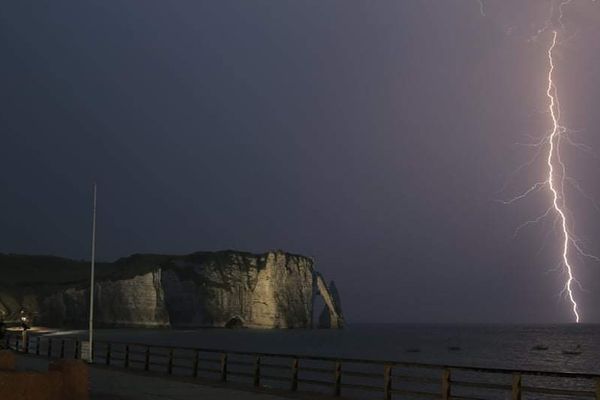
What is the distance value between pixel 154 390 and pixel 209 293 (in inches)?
5869

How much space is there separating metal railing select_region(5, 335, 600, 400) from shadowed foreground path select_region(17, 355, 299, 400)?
119 centimetres

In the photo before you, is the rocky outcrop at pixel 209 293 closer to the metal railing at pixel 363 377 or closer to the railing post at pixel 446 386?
the metal railing at pixel 363 377

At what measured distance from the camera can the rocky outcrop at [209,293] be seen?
153 m

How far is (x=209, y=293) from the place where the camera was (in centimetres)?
16512

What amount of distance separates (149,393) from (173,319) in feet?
504

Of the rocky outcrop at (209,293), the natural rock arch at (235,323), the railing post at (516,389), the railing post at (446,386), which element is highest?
the railing post at (516,389)

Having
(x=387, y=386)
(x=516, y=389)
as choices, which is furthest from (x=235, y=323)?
(x=516, y=389)

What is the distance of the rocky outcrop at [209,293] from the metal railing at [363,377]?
9099cm

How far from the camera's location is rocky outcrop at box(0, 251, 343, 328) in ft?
502

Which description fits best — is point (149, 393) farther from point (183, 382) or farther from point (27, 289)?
point (27, 289)

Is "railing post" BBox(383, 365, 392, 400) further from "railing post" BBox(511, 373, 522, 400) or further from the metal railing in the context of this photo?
"railing post" BBox(511, 373, 522, 400)

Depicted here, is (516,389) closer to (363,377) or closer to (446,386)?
(446,386)

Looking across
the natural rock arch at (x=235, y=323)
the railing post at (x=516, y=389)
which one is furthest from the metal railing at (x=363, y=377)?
the natural rock arch at (x=235, y=323)

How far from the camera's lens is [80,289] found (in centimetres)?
15475
